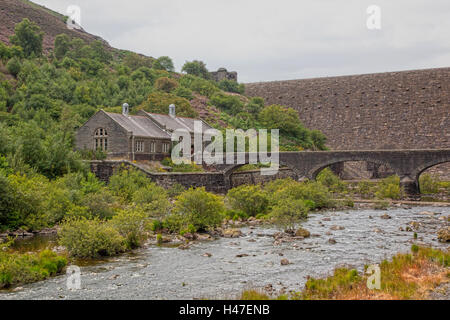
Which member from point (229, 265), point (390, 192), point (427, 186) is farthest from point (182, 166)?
point (229, 265)

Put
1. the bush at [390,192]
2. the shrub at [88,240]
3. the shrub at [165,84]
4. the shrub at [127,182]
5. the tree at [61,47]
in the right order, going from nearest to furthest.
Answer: the shrub at [88,240], the shrub at [127,182], the bush at [390,192], the shrub at [165,84], the tree at [61,47]

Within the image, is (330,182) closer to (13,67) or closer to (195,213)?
(195,213)

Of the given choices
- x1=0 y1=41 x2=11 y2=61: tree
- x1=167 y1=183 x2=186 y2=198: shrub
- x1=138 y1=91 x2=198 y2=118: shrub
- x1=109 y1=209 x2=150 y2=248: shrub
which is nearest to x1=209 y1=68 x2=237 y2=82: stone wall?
x1=138 y1=91 x2=198 y2=118: shrub

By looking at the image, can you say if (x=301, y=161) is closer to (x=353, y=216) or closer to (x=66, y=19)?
(x=353, y=216)

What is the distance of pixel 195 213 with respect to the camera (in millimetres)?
26734

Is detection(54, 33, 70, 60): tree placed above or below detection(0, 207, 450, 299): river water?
above

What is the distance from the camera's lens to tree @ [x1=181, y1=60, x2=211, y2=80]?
107m

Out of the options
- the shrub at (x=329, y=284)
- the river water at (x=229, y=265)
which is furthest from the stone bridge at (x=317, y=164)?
the shrub at (x=329, y=284)

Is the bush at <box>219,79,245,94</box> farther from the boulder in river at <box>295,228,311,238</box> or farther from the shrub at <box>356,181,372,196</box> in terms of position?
the boulder in river at <box>295,228,311,238</box>

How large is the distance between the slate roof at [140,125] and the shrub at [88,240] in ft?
86.5

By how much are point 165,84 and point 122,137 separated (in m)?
37.0
